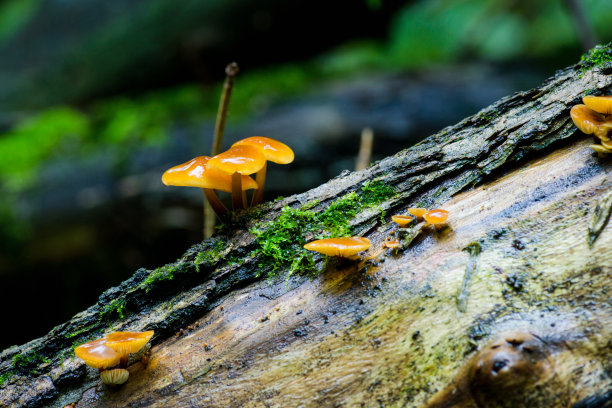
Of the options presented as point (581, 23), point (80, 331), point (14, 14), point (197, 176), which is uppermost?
point (14, 14)

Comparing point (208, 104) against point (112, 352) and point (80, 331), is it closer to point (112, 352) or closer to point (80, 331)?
point (80, 331)

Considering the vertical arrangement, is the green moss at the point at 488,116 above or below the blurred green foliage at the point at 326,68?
below

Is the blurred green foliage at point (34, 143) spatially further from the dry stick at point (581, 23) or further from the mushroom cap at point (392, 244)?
the dry stick at point (581, 23)

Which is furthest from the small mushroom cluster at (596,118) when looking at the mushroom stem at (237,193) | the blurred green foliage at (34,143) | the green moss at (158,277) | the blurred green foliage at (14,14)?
the blurred green foliage at (14,14)

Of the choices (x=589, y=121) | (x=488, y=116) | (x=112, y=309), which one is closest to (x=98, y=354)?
(x=112, y=309)

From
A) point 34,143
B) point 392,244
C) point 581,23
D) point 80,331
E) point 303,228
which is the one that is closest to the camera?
point 392,244

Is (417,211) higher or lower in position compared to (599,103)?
lower

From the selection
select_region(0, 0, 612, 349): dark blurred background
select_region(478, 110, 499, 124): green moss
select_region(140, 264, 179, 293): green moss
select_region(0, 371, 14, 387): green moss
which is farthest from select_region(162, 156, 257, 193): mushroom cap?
select_region(0, 0, 612, 349): dark blurred background
